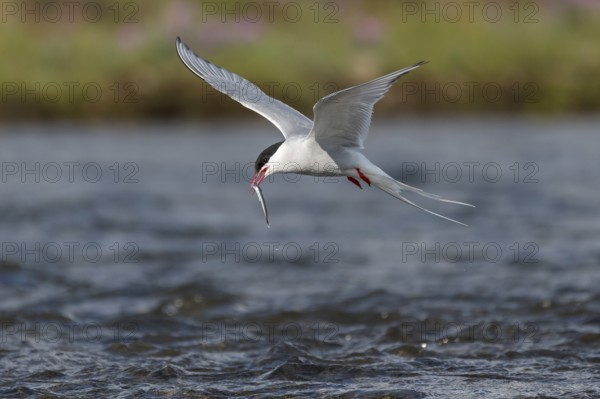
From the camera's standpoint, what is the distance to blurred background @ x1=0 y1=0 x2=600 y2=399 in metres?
6.75

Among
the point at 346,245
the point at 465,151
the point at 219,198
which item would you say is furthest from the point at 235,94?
the point at 465,151

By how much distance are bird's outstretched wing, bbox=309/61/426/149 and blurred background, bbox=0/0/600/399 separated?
1463mm

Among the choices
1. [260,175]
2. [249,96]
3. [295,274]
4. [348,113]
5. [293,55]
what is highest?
[293,55]

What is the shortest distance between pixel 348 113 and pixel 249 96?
1146mm

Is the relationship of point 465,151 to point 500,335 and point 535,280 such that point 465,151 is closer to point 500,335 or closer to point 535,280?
point 535,280

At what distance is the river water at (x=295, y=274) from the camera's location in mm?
6461

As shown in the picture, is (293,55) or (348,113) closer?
(348,113)

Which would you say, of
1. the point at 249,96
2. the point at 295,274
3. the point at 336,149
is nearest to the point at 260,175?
the point at 336,149

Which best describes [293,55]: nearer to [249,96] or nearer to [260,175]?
[249,96]

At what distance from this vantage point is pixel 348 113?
5660 millimetres

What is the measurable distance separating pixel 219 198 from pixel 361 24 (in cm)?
891

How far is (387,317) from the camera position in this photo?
7785 millimetres

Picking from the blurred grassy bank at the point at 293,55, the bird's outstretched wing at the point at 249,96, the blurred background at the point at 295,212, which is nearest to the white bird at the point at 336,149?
the bird's outstretched wing at the point at 249,96

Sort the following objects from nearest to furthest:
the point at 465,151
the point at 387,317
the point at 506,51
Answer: the point at 387,317 → the point at 465,151 → the point at 506,51
